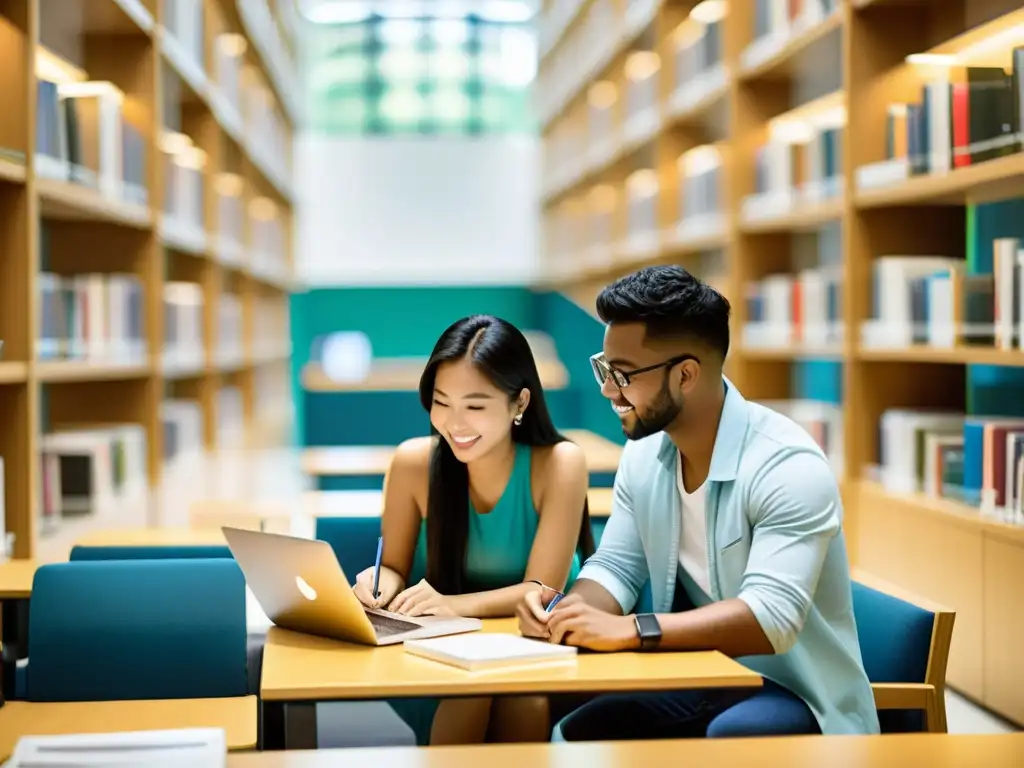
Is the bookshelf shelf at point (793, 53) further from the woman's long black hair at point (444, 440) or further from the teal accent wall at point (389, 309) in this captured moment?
the teal accent wall at point (389, 309)

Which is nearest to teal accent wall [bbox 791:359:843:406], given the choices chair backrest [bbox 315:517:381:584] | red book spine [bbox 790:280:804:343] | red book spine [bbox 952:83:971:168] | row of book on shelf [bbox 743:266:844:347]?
row of book on shelf [bbox 743:266:844:347]

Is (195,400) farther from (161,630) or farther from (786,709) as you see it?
(786,709)

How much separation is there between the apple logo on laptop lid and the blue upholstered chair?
96 cm

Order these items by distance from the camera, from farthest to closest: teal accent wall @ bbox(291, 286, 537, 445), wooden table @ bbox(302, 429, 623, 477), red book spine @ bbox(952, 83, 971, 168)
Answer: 1. teal accent wall @ bbox(291, 286, 537, 445)
2. wooden table @ bbox(302, 429, 623, 477)
3. red book spine @ bbox(952, 83, 971, 168)

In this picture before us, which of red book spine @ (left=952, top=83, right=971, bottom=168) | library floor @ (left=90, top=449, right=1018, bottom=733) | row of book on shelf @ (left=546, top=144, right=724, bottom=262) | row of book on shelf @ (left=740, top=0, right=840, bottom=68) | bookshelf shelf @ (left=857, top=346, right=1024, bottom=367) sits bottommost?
library floor @ (left=90, top=449, right=1018, bottom=733)

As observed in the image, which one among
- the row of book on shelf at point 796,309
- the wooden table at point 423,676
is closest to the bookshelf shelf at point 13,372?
the wooden table at point 423,676

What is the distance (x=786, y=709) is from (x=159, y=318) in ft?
13.5

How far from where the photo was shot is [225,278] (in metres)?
9.53

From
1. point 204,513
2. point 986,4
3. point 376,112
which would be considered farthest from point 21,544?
point 376,112

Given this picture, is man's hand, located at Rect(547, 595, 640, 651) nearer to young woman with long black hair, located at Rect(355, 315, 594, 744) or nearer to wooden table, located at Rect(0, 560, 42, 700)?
young woman with long black hair, located at Rect(355, 315, 594, 744)

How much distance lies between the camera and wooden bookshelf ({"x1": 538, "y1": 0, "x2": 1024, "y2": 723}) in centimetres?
396

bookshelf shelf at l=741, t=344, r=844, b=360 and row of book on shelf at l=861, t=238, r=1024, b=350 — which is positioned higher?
row of book on shelf at l=861, t=238, r=1024, b=350

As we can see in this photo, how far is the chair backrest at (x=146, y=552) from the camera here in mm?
2938

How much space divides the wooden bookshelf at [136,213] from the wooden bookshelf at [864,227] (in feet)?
8.50
